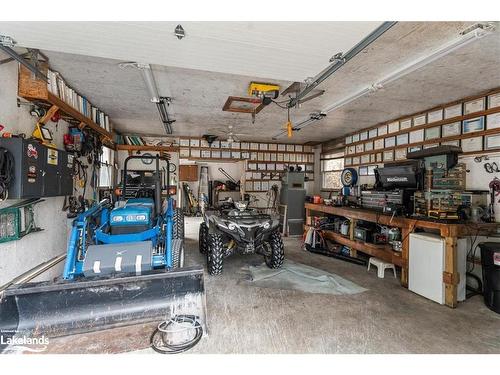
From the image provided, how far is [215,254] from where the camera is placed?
11.2ft

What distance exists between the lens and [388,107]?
4121 mm

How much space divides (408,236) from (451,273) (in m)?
0.62

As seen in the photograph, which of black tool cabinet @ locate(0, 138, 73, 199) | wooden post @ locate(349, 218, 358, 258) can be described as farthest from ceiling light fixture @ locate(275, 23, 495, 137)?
black tool cabinet @ locate(0, 138, 73, 199)

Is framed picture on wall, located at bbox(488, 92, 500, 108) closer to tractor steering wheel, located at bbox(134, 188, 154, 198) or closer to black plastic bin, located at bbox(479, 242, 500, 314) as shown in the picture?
black plastic bin, located at bbox(479, 242, 500, 314)

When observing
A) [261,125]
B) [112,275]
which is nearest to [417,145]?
[261,125]

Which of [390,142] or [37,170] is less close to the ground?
[390,142]

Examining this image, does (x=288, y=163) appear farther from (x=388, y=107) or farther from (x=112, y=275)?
(x=112, y=275)

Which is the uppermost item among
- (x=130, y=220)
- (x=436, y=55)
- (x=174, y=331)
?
(x=436, y=55)

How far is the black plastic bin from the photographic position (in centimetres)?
253

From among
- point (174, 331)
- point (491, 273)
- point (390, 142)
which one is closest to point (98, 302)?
point (174, 331)

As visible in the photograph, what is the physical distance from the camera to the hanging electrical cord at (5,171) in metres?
2.07

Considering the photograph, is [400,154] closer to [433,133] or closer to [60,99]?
[433,133]

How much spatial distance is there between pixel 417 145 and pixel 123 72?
4966 millimetres

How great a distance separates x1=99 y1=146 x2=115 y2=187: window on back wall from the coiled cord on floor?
436 centimetres
